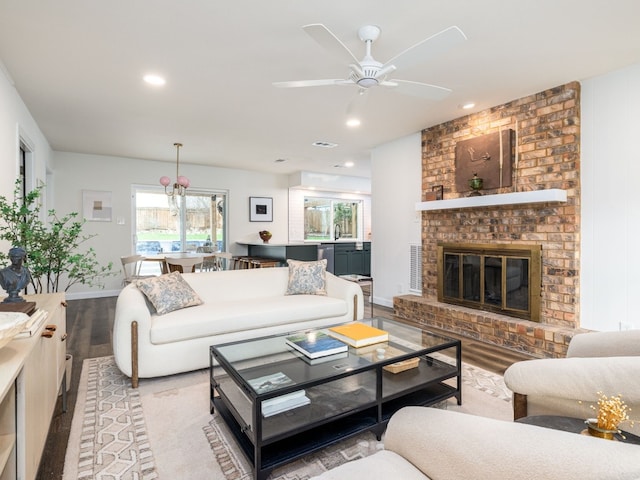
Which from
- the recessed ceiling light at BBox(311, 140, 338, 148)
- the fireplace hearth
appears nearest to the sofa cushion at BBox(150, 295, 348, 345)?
the fireplace hearth

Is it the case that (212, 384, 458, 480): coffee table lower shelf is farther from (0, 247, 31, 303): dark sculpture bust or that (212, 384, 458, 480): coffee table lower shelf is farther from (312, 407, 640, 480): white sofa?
(0, 247, 31, 303): dark sculpture bust

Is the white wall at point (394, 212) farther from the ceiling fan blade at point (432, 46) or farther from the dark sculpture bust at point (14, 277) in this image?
the dark sculpture bust at point (14, 277)

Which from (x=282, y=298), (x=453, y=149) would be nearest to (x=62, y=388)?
(x=282, y=298)

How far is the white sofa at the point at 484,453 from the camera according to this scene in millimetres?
693

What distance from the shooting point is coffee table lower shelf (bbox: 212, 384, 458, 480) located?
5.50 ft

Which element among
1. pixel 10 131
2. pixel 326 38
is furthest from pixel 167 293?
pixel 326 38

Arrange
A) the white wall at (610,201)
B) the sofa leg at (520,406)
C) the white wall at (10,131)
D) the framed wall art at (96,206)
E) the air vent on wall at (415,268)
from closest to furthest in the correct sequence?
1. the sofa leg at (520,406)
2. the white wall at (10,131)
3. the white wall at (610,201)
4. the air vent on wall at (415,268)
5. the framed wall art at (96,206)

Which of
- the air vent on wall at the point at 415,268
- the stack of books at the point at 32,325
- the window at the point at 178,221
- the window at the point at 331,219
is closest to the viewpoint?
the stack of books at the point at 32,325

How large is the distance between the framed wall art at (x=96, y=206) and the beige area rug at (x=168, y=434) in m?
4.22

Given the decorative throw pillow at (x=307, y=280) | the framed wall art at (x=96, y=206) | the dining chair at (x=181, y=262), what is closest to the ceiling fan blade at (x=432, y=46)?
the decorative throw pillow at (x=307, y=280)

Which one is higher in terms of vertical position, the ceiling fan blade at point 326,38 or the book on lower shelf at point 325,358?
the ceiling fan blade at point 326,38

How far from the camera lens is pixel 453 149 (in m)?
4.47

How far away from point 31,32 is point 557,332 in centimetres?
479

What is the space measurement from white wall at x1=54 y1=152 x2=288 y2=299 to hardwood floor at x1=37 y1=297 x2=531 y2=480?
95cm
